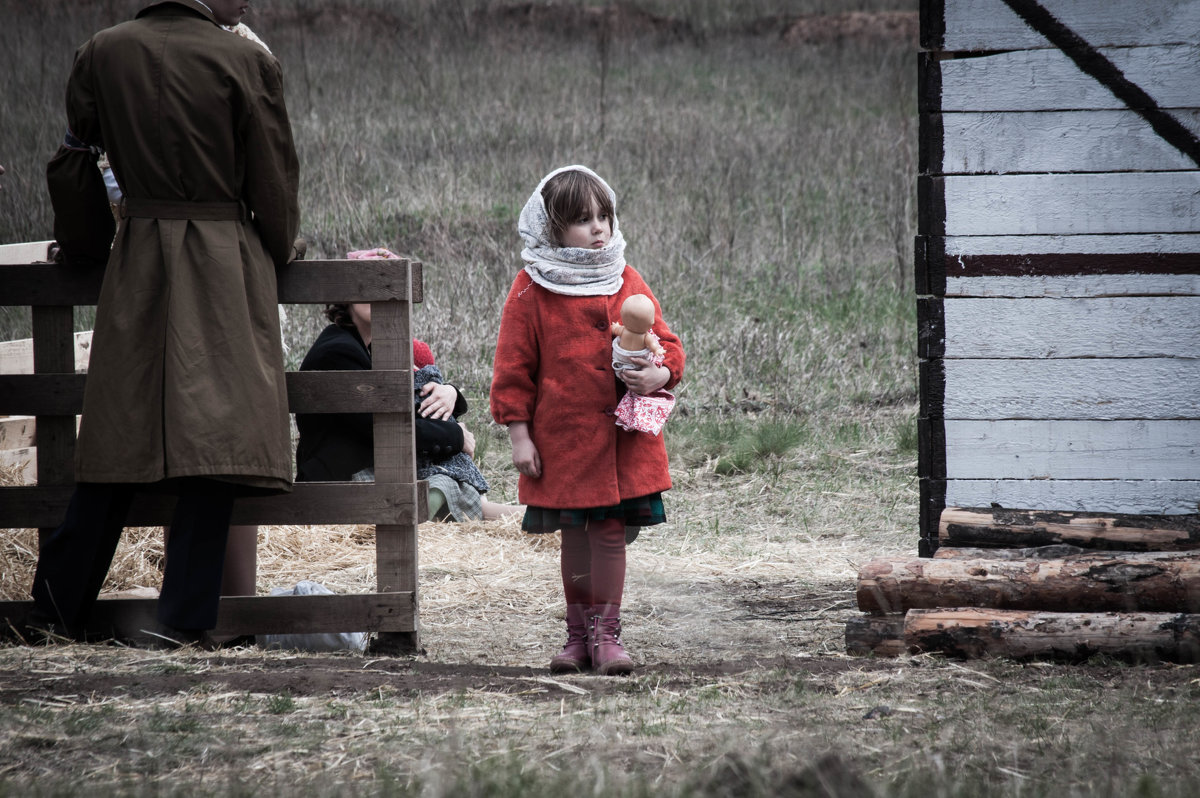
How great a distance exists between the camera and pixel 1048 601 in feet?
12.3

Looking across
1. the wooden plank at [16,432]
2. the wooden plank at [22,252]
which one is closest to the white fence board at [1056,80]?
the wooden plank at [16,432]

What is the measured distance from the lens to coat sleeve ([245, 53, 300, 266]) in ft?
12.3

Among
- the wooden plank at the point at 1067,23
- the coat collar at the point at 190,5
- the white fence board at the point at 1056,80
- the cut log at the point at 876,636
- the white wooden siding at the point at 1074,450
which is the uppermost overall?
the wooden plank at the point at 1067,23

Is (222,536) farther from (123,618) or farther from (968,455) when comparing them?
(968,455)

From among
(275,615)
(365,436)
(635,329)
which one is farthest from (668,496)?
(635,329)

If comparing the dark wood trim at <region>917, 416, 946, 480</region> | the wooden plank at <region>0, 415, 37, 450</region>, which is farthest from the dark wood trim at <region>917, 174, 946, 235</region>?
the wooden plank at <region>0, 415, 37, 450</region>

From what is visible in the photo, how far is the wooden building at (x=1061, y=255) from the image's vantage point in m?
4.46

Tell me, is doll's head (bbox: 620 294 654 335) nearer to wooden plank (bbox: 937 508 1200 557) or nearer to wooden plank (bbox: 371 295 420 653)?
wooden plank (bbox: 371 295 420 653)

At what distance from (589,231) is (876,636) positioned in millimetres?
1607

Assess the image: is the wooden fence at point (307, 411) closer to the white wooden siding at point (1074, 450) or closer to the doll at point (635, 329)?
the doll at point (635, 329)

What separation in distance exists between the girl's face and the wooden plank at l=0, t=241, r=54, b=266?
3.74 metres

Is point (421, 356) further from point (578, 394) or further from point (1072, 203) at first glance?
point (1072, 203)

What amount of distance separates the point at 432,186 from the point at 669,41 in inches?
281

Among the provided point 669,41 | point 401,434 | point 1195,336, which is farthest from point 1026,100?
point 669,41
